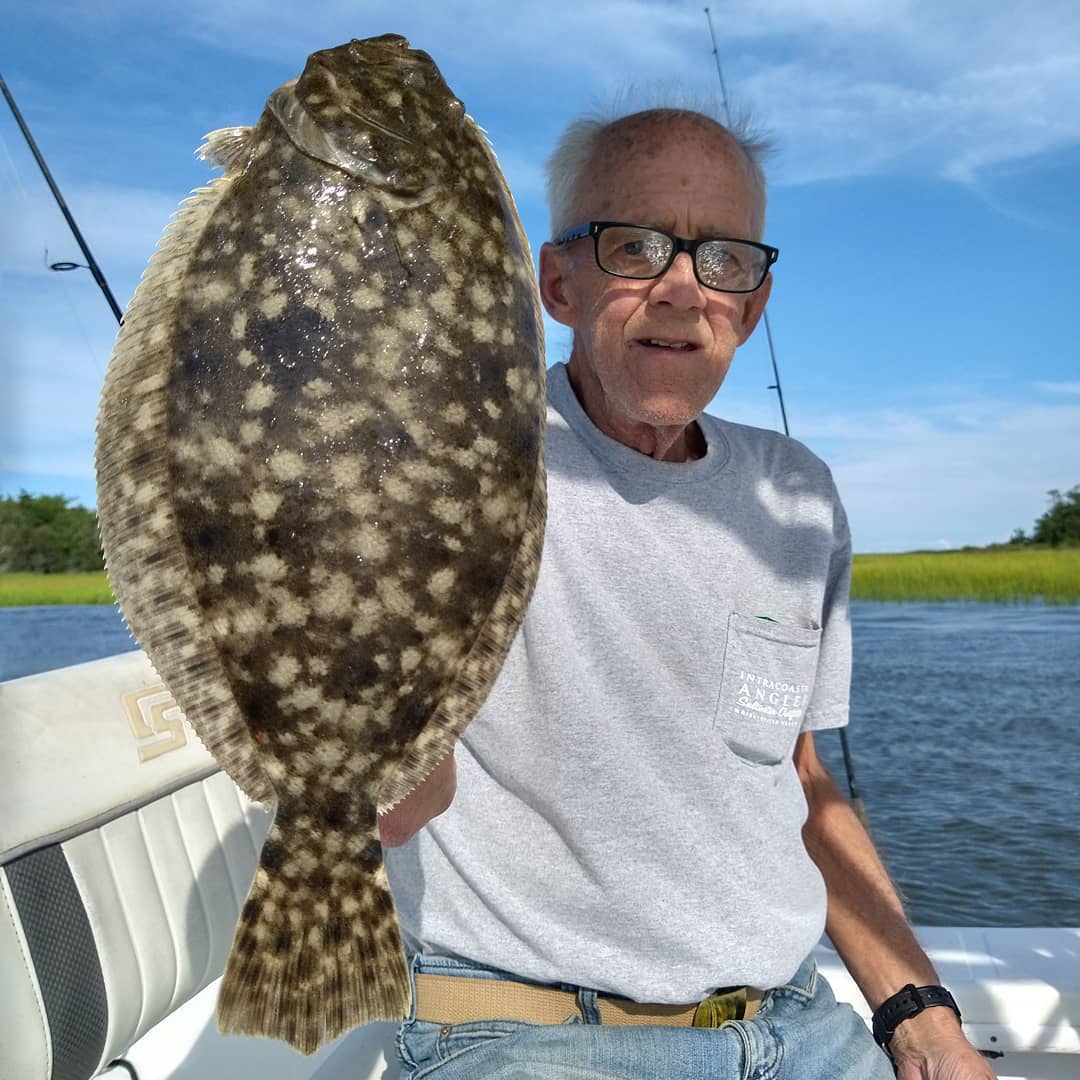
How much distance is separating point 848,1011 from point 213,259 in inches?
84.4

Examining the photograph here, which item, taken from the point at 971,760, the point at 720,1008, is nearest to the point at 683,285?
the point at 720,1008

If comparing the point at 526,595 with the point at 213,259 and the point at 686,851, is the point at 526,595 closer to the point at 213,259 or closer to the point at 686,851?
the point at 213,259

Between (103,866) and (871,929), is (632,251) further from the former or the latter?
(103,866)

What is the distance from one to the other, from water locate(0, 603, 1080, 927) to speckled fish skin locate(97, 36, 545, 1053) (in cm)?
265

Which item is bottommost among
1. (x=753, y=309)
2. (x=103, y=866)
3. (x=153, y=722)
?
(x=103, y=866)

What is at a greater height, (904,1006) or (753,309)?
(753,309)

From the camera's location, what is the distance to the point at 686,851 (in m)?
2.17

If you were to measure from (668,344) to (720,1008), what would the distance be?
1.30 meters

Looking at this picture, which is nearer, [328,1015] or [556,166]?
[328,1015]

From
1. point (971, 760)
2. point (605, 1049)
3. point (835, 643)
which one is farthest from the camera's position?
point (971, 760)

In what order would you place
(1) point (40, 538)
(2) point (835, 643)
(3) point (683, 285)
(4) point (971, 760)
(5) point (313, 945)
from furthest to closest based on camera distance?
(4) point (971, 760) → (1) point (40, 538) → (2) point (835, 643) → (3) point (683, 285) → (5) point (313, 945)

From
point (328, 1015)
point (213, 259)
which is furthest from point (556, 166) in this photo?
point (328, 1015)

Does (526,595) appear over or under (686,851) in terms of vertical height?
over

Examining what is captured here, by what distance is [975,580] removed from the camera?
29359mm
